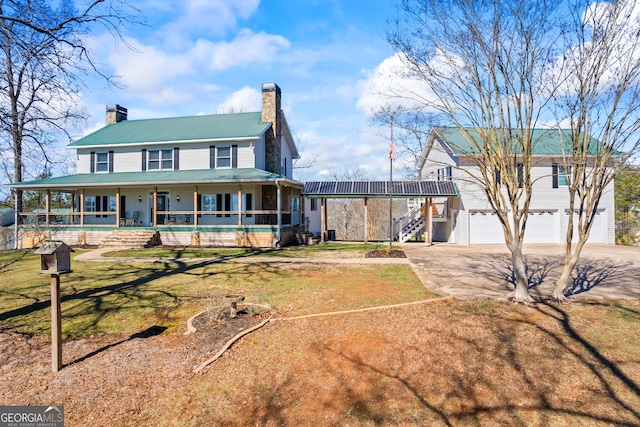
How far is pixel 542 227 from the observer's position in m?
21.4

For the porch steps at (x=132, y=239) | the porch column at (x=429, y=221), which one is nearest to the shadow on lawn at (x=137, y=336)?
the porch steps at (x=132, y=239)

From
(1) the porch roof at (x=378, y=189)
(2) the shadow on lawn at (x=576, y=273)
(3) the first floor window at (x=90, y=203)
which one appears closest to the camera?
(2) the shadow on lawn at (x=576, y=273)

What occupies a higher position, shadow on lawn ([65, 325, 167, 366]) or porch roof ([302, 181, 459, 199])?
porch roof ([302, 181, 459, 199])

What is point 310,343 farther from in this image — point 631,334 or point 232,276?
point 232,276

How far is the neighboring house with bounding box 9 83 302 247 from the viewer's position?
1936 cm

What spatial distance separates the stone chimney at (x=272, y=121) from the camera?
2255cm

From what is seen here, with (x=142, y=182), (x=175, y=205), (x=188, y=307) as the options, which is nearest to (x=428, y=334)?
(x=188, y=307)

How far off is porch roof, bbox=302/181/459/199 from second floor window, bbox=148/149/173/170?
8.63m

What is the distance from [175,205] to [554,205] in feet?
75.5

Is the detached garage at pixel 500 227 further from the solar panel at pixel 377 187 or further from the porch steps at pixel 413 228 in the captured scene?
the solar panel at pixel 377 187

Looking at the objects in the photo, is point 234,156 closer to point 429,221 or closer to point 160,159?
point 160,159

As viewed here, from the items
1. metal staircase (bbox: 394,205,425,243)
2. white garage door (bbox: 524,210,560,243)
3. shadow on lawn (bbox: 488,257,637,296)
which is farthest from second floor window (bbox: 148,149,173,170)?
white garage door (bbox: 524,210,560,243)

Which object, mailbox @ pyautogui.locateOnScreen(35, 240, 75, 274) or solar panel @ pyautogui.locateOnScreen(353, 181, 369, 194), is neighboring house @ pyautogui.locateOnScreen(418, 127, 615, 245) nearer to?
solar panel @ pyautogui.locateOnScreen(353, 181, 369, 194)

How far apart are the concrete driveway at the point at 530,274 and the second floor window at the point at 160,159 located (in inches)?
628
